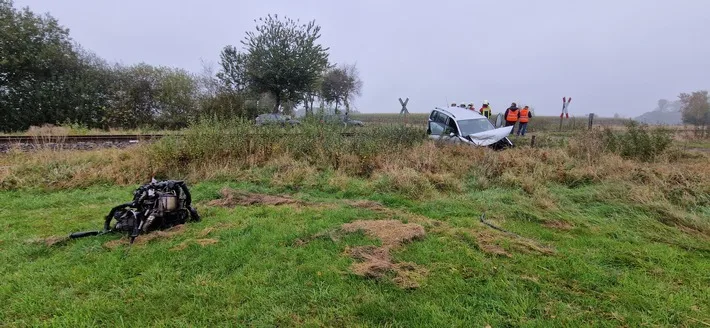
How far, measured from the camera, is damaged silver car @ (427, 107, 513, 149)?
10.2 m

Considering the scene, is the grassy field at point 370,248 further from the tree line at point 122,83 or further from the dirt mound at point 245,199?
Answer: the tree line at point 122,83

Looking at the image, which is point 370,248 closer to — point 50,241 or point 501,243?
point 501,243

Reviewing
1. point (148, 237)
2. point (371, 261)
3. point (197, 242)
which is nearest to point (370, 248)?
point (371, 261)

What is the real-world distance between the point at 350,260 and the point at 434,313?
108 centimetres

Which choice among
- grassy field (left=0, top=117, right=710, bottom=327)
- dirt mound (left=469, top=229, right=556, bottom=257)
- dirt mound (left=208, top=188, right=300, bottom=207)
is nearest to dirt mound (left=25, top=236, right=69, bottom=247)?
grassy field (left=0, top=117, right=710, bottom=327)

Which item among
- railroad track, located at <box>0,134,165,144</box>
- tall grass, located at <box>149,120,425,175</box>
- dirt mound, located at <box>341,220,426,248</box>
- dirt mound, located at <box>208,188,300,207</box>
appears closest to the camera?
dirt mound, located at <box>341,220,426,248</box>

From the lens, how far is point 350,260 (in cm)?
331

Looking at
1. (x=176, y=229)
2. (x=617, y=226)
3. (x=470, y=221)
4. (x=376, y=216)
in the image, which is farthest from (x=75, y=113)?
(x=617, y=226)

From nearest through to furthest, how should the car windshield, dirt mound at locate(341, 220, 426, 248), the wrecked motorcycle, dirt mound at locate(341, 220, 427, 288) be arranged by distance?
dirt mound at locate(341, 220, 427, 288) → dirt mound at locate(341, 220, 426, 248) → the wrecked motorcycle → the car windshield

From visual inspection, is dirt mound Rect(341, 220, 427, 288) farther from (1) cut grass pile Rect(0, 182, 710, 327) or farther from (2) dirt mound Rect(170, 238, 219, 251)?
(2) dirt mound Rect(170, 238, 219, 251)

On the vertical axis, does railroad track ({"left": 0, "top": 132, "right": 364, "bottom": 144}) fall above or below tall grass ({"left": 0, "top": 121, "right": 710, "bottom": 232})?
above

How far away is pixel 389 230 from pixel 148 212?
3.00 meters

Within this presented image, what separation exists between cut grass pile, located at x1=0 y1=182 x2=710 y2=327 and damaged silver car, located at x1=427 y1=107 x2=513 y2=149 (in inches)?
210

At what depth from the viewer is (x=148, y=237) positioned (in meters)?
3.87
